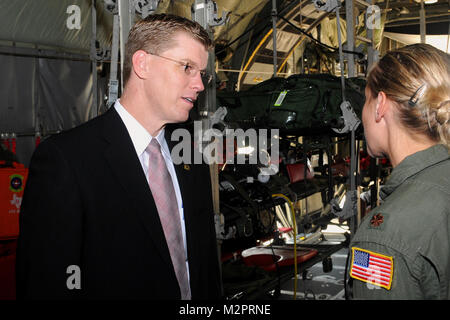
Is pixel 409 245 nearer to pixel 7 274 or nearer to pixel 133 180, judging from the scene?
pixel 133 180

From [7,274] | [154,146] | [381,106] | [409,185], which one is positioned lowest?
[7,274]

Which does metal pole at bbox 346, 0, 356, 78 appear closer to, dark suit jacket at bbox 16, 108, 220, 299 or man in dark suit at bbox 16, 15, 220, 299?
man in dark suit at bbox 16, 15, 220, 299

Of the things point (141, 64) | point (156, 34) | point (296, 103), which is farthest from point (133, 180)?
point (296, 103)

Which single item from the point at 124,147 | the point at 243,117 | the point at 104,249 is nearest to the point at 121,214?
the point at 104,249

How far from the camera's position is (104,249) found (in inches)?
62.9

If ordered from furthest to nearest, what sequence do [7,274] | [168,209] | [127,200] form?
[7,274] < [168,209] < [127,200]

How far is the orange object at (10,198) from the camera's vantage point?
383 centimetres

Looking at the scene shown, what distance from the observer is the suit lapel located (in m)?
1.65

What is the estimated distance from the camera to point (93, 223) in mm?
1583

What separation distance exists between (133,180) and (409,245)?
3.49 ft

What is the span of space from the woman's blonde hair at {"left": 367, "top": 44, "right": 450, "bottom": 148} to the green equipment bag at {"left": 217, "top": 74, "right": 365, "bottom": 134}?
1.71 meters

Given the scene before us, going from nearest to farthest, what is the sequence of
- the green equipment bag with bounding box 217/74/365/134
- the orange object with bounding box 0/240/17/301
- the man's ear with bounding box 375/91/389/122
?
the man's ear with bounding box 375/91/389/122 → the green equipment bag with bounding box 217/74/365/134 → the orange object with bounding box 0/240/17/301

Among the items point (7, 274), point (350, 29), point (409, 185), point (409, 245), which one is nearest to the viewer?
point (409, 245)

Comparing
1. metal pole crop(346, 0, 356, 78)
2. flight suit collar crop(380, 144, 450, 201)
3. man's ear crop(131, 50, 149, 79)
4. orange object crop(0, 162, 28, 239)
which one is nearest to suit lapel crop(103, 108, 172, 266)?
man's ear crop(131, 50, 149, 79)
